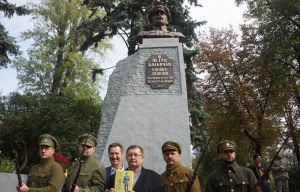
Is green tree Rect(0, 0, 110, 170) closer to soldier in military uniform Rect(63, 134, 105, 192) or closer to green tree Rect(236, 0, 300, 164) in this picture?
green tree Rect(236, 0, 300, 164)

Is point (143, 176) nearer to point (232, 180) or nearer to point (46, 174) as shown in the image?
point (232, 180)

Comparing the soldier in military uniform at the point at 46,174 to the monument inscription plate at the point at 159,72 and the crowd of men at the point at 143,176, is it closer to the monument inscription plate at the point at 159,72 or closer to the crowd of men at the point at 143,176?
the crowd of men at the point at 143,176

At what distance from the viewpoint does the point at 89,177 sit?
14.9ft

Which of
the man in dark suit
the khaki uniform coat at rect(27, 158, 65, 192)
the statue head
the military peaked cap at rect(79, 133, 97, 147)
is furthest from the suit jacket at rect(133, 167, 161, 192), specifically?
the statue head

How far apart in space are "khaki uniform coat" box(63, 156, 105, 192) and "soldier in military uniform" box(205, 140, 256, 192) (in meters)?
1.24

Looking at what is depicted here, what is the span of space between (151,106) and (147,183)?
18.1ft

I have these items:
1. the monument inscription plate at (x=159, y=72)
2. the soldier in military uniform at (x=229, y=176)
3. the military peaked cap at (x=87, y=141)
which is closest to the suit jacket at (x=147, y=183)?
the soldier in military uniform at (x=229, y=176)

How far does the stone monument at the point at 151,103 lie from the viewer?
9578 millimetres

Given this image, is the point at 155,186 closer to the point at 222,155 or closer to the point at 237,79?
the point at 222,155

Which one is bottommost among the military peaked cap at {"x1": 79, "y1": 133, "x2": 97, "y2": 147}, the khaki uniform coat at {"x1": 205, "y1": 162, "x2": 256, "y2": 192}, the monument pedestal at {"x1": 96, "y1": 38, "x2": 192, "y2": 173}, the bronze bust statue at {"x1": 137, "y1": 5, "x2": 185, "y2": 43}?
the khaki uniform coat at {"x1": 205, "y1": 162, "x2": 256, "y2": 192}

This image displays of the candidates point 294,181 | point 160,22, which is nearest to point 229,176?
point 160,22

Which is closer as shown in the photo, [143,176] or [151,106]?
[143,176]

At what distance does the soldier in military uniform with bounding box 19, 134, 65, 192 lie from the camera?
4480 mm

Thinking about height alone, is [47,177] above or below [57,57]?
below
